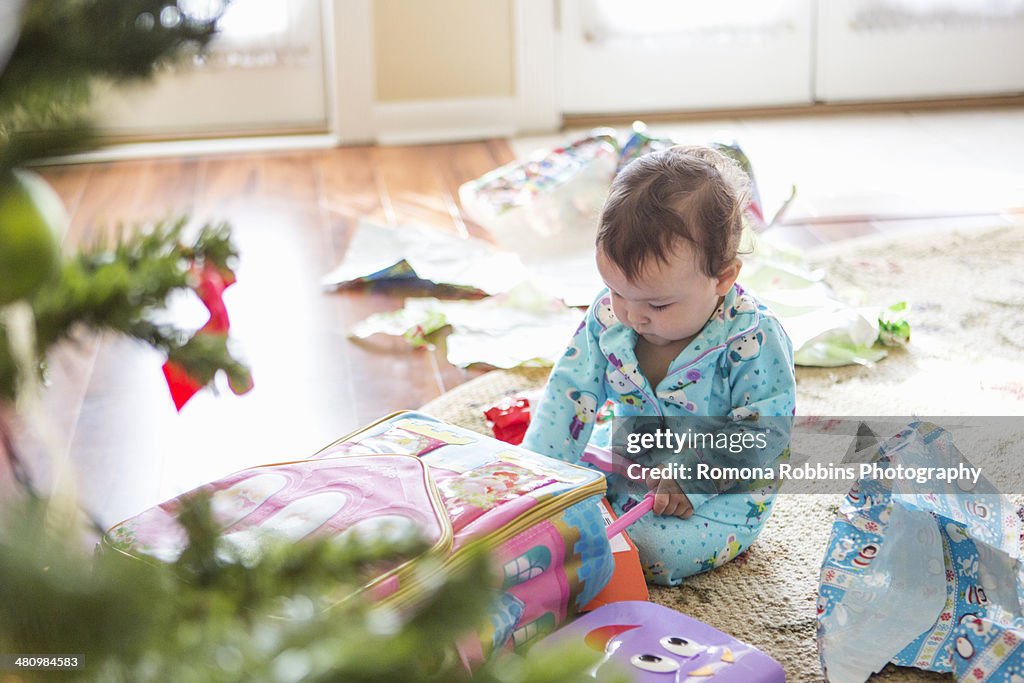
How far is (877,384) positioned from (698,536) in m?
0.57

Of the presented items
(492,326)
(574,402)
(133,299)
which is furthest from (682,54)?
(133,299)

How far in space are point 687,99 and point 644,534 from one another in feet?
7.47

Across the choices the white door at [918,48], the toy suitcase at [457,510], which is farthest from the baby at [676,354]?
the white door at [918,48]

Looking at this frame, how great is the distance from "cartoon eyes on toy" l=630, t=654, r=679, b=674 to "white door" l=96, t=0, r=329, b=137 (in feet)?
7.86

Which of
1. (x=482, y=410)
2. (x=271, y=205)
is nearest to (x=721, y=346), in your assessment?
(x=482, y=410)

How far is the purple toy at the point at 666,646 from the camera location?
2.95ft

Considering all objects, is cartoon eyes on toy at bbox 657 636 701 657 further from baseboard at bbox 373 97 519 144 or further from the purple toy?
baseboard at bbox 373 97 519 144

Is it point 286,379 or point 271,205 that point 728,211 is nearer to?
point 286,379

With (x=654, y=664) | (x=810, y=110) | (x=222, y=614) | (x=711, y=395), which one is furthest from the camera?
(x=810, y=110)

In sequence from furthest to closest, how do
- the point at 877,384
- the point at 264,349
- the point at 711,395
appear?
the point at 264,349 → the point at 877,384 → the point at 711,395

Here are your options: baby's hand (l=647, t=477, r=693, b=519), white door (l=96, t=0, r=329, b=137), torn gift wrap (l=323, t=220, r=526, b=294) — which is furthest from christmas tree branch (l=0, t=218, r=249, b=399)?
white door (l=96, t=0, r=329, b=137)

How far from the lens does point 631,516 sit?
1.13m

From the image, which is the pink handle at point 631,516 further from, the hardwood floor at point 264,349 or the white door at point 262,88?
the white door at point 262,88

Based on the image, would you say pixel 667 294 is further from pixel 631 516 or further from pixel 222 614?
pixel 222 614
